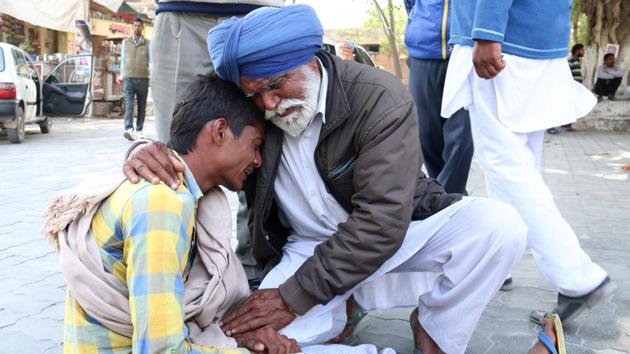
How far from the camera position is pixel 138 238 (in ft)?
5.27

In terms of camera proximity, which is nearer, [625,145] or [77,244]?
[77,244]

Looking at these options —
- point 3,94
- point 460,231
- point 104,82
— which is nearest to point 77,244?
point 460,231

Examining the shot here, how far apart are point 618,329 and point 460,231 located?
3.28 feet

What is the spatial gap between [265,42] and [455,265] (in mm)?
994

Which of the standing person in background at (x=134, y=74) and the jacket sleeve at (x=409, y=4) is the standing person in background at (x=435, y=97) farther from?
the standing person in background at (x=134, y=74)

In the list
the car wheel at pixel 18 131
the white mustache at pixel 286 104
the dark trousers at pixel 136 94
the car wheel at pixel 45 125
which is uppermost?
the white mustache at pixel 286 104

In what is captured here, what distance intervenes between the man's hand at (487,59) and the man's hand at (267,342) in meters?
1.34

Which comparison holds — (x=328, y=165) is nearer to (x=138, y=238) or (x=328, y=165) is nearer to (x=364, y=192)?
(x=364, y=192)

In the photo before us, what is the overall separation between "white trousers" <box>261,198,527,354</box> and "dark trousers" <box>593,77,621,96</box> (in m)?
13.7

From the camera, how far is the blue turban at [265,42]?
200cm

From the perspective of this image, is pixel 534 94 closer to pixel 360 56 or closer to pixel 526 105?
pixel 526 105

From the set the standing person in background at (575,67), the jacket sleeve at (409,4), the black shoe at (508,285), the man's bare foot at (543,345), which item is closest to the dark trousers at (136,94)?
the standing person in background at (575,67)

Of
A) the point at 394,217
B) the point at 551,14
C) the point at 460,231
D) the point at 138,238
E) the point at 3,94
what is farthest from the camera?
the point at 3,94

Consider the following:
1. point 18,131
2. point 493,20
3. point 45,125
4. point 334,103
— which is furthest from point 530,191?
point 45,125
